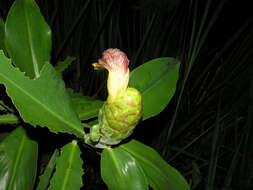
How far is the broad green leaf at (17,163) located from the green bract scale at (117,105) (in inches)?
11.2

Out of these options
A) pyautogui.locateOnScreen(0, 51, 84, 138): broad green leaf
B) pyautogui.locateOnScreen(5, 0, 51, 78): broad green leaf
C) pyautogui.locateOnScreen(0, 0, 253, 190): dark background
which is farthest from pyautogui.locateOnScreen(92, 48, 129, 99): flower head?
pyautogui.locateOnScreen(0, 0, 253, 190): dark background

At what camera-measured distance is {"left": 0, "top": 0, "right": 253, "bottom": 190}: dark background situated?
A: 53.4 inches

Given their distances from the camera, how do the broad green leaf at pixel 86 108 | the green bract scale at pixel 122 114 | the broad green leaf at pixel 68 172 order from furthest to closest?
the broad green leaf at pixel 86 108 < the broad green leaf at pixel 68 172 < the green bract scale at pixel 122 114

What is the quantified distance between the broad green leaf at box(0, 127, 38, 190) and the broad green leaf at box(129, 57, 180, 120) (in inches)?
18.8

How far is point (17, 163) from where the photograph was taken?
0.82 metres

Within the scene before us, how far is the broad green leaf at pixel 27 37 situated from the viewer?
93 cm

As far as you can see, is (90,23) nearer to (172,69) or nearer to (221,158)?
(172,69)

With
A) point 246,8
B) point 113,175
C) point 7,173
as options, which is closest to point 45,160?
point 7,173

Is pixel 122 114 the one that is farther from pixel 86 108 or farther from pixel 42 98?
pixel 86 108

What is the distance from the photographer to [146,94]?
101cm

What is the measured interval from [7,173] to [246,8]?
1.60 m

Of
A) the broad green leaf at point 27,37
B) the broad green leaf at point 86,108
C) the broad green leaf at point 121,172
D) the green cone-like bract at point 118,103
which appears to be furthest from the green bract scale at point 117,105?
the broad green leaf at point 27,37

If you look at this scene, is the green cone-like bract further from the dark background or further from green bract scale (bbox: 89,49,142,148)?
the dark background

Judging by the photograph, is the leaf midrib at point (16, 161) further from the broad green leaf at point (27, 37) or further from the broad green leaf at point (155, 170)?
the broad green leaf at point (155, 170)
